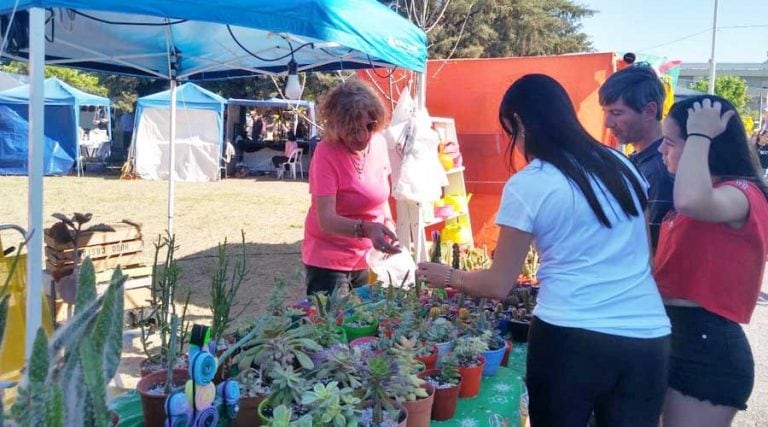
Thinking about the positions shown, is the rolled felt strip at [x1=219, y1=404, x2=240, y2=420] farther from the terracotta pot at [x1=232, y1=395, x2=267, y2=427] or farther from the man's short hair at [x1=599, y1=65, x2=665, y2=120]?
the man's short hair at [x1=599, y1=65, x2=665, y2=120]

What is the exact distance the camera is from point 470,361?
1.83 m

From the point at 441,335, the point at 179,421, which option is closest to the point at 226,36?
the point at 441,335

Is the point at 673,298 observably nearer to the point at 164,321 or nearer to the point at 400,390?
the point at 400,390

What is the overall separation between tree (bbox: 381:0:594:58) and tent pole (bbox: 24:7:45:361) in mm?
16977

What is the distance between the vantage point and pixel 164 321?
1.71 meters

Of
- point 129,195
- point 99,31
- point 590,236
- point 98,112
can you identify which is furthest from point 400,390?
point 98,112

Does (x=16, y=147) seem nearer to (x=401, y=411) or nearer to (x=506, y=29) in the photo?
(x=506, y=29)

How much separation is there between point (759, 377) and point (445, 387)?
11.0 ft

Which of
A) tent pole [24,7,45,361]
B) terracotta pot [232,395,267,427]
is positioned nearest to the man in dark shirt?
terracotta pot [232,395,267,427]

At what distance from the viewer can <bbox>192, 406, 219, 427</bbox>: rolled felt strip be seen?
1.28 meters

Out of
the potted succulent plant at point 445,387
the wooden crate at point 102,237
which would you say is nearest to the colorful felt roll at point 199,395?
the potted succulent plant at point 445,387

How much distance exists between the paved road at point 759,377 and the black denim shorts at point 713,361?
76.6 inches

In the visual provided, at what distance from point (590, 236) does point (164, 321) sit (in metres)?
1.12

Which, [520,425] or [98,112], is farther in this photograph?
[98,112]
